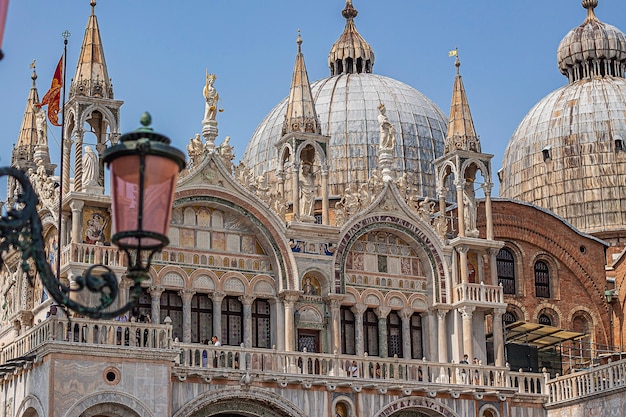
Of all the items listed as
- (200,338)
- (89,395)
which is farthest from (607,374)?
(89,395)

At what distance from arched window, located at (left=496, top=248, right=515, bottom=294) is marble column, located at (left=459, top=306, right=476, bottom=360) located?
7.71 metres

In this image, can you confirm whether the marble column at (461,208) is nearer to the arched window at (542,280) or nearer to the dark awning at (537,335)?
the dark awning at (537,335)

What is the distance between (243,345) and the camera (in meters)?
32.3

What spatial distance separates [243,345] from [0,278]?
9.67m

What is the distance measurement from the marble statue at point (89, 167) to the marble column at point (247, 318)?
519 cm

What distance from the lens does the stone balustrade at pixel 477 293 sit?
1396 inches

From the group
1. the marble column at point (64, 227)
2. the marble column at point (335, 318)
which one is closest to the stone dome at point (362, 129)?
the marble column at point (335, 318)

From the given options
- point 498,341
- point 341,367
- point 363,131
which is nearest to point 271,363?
point 341,367

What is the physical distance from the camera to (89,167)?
3175 cm

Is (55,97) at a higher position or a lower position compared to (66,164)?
higher

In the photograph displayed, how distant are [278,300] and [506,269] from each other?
12.3 metres

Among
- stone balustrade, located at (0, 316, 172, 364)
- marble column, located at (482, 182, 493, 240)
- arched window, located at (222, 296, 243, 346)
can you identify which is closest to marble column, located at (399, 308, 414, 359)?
marble column, located at (482, 182, 493, 240)

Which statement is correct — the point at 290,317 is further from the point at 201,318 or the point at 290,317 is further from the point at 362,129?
the point at 362,129

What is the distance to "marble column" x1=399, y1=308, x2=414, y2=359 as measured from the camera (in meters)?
35.3
